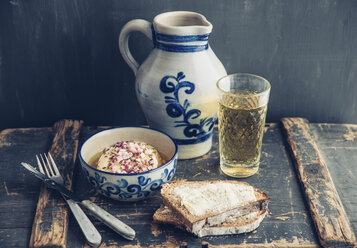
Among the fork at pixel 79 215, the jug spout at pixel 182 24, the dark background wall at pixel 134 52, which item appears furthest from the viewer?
the dark background wall at pixel 134 52

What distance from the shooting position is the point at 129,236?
97 centimetres

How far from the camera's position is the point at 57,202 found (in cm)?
108

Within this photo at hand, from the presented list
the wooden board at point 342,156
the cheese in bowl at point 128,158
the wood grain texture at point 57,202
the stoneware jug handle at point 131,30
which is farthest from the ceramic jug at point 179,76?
the wooden board at point 342,156

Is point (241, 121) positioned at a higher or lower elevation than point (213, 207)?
higher

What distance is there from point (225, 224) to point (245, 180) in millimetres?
206

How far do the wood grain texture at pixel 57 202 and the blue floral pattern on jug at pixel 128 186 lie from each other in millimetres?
104

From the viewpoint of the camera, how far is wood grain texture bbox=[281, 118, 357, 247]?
97 cm

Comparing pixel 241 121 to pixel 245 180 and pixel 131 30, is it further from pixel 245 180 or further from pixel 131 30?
pixel 131 30

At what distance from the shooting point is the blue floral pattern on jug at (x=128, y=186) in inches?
40.4

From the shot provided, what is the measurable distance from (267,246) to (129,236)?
0.99ft

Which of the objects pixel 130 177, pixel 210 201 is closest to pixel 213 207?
pixel 210 201

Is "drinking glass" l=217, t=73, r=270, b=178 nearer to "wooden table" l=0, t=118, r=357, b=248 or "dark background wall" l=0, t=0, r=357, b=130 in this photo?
"wooden table" l=0, t=118, r=357, b=248

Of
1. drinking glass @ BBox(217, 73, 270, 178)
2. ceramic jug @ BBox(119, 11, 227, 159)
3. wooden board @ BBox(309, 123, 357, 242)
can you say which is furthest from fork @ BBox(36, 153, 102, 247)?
wooden board @ BBox(309, 123, 357, 242)

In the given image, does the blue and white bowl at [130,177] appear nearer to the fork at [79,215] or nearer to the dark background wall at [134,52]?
the fork at [79,215]
